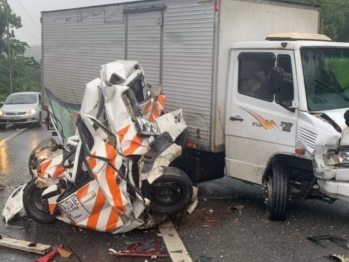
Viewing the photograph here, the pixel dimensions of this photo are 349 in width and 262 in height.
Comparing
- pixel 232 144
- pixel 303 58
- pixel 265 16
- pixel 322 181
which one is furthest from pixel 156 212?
pixel 265 16

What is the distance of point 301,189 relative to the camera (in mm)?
6613

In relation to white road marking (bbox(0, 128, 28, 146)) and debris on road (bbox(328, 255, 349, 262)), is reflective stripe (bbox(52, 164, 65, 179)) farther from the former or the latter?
white road marking (bbox(0, 128, 28, 146))

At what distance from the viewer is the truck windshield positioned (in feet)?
21.1

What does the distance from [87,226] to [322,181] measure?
283cm

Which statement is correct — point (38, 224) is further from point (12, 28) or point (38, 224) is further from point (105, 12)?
point (12, 28)

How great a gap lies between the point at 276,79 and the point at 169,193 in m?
1.96

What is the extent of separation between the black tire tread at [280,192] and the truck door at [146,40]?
2.59 meters

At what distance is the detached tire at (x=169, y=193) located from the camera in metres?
6.50

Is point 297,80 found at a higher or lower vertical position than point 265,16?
lower

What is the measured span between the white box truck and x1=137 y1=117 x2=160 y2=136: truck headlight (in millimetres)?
956

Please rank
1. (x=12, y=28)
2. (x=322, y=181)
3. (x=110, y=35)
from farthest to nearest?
(x=12, y=28)
(x=110, y=35)
(x=322, y=181)

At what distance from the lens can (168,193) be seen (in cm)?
657

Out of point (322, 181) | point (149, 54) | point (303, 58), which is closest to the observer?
point (322, 181)

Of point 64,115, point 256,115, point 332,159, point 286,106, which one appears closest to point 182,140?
point 256,115
